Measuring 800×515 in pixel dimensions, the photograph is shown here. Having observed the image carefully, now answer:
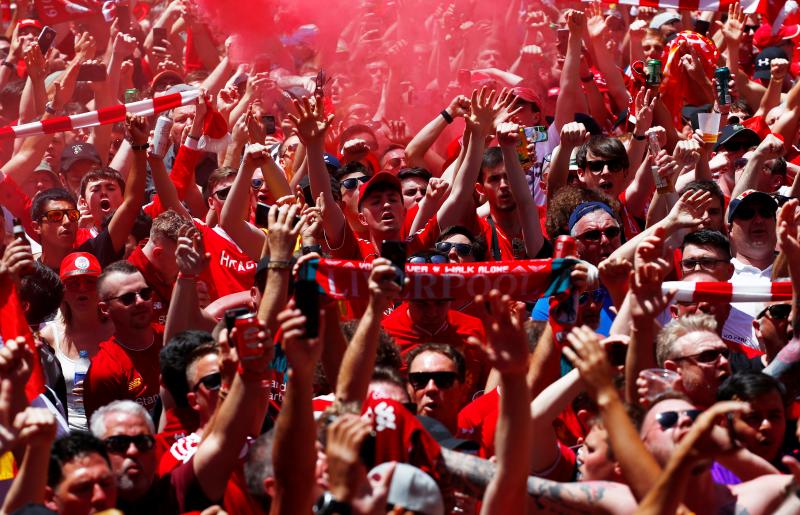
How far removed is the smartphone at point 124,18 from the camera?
10.8 metres

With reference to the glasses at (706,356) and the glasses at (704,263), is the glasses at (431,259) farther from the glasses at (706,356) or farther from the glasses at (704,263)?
the glasses at (706,356)

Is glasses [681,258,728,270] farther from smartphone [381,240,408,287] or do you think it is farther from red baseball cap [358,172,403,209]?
smartphone [381,240,408,287]

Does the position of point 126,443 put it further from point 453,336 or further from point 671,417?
point 671,417

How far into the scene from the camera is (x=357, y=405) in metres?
4.31

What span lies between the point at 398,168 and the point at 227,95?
1592 millimetres

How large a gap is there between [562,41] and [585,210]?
3.68m

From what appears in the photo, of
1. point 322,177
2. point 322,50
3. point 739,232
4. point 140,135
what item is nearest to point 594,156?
point 739,232

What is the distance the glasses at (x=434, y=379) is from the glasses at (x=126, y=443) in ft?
3.46

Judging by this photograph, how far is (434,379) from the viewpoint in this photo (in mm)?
5152

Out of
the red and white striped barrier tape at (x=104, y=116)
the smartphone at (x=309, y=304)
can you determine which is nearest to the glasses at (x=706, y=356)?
the smartphone at (x=309, y=304)

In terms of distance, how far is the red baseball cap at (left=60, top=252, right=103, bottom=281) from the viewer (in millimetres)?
6570

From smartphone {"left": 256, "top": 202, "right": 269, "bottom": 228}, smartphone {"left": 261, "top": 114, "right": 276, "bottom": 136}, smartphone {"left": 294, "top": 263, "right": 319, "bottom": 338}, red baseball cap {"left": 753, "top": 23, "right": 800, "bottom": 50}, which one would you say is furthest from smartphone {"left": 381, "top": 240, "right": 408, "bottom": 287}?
red baseball cap {"left": 753, "top": 23, "right": 800, "bottom": 50}

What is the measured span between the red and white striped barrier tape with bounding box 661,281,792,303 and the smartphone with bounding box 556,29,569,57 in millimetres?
3986

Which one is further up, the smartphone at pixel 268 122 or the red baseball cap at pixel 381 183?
the red baseball cap at pixel 381 183
